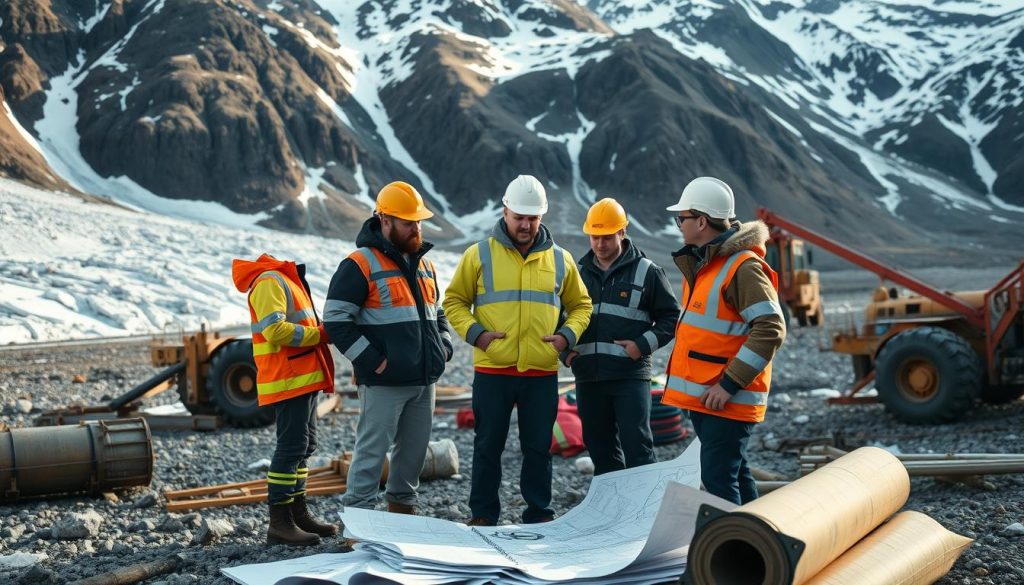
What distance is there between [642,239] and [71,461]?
71390 millimetres

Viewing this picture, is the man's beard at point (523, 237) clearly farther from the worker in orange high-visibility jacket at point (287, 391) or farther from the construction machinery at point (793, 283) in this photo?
the construction machinery at point (793, 283)

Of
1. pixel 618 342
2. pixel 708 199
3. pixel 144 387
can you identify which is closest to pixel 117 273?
pixel 144 387

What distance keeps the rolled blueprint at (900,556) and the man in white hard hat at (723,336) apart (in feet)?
2.51

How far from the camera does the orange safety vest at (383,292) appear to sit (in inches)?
209

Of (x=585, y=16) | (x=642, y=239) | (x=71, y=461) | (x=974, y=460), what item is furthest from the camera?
(x=585, y=16)

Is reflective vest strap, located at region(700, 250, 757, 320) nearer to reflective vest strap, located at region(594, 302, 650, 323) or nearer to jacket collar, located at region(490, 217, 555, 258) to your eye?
reflective vest strap, located at region(594, 302, 650, 323)

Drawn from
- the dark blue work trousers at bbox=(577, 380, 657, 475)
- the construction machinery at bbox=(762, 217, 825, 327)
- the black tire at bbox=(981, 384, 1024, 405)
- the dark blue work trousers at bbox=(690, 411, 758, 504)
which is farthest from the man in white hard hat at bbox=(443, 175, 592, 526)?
the construction machinery at bbox=(762, 217, 825, 327)

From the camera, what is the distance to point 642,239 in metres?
76.8

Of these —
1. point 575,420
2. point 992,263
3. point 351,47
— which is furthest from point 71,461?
point 351,47

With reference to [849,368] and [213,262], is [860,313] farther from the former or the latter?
[213,262]

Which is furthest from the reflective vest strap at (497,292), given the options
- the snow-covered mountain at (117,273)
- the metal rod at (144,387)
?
the snow-covered mountain at (117,273)

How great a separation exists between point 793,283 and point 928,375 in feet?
50.4

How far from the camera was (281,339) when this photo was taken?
5.35 metres

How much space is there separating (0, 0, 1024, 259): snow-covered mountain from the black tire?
64458 mm
